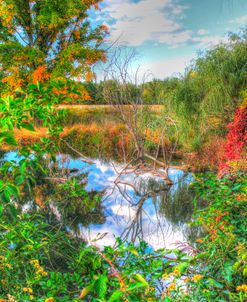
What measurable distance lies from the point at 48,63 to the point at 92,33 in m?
3.23

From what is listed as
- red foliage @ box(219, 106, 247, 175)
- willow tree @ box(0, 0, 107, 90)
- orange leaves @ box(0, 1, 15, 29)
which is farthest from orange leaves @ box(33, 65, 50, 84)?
red foliage @ box(219, 106, 247, 175)

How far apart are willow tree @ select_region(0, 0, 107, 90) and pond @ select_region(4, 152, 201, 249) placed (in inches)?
306

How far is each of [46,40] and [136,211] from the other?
14155 mm

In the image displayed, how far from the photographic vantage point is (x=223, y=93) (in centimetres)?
956

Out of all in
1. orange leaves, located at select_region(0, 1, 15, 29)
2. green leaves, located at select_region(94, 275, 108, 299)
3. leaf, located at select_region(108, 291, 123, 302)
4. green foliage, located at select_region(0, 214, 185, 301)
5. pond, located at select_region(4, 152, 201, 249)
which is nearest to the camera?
leaf, located at select_region(108, 291, 123, 302)

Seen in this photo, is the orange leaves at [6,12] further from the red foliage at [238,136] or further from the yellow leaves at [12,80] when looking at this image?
the red foliage at [238,136]

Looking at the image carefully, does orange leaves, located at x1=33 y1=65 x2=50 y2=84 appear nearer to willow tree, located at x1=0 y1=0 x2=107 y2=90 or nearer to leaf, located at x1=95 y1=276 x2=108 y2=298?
willow tree, located at x1=0 y1=0 x2=107 y2=90

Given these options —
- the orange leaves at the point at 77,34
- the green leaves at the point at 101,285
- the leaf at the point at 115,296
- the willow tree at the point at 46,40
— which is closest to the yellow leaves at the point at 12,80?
the willow tree at the point at 46,40

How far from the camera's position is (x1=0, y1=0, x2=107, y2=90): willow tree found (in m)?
15.7

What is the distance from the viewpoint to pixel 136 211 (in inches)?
268

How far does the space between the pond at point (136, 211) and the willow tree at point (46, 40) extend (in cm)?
778

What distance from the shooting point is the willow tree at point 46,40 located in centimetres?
1573

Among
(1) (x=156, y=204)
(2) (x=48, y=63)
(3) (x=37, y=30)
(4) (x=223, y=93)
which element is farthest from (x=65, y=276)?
(3) (x=37, y=30)

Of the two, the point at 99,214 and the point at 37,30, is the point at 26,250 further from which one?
the point at 37,30
